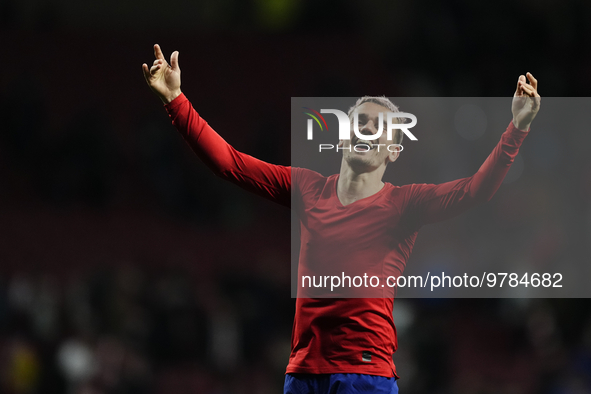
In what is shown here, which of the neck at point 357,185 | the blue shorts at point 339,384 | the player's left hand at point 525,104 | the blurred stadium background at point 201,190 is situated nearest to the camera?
the blue shorts at point 339,384

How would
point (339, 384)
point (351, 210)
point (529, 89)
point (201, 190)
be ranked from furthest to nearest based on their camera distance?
1. point (201, 190)
2. point (351, 210)
3. point (529, 89)
4. point (339, 384)

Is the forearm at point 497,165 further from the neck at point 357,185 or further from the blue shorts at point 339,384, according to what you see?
the blue shorts at point 339,384

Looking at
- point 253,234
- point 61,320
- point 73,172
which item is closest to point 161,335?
point 61,320

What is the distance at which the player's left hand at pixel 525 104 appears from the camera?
7.45 ft

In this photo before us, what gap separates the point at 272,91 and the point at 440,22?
6.24ft

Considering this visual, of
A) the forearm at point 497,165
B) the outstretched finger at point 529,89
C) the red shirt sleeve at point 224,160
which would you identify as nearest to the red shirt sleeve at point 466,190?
the forearm at point 497,165

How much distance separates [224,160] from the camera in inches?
92.7

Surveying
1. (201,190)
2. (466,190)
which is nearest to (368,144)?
(466,190)

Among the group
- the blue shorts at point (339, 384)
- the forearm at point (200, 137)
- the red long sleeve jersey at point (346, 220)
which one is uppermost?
the forearm at point (200, 137)

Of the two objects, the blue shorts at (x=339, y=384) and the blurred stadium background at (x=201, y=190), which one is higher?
the blurred stadium background at (x=201, y=190)

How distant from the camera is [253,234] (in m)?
6.79

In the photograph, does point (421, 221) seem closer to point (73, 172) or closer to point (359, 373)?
point (359, 373)

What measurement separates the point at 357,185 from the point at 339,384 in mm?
727

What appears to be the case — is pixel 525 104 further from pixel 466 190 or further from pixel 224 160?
pixel 224 160
